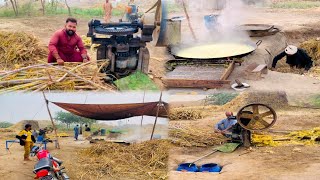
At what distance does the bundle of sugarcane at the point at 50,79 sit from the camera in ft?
17.7

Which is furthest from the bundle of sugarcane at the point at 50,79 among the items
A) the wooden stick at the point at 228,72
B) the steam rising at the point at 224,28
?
the steam rising at the point at 224,28

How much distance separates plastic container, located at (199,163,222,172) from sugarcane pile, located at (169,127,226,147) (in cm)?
87

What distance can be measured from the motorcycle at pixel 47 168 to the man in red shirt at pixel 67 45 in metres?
1.46

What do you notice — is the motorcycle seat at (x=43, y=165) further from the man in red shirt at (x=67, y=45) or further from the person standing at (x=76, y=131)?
the man in red shirt at (x=67, y=45)

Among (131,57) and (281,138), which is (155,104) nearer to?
(131,57)

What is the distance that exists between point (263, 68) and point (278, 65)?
2112 mm

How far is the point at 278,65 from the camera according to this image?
10773 mm

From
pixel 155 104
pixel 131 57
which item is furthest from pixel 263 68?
pixel 155 104

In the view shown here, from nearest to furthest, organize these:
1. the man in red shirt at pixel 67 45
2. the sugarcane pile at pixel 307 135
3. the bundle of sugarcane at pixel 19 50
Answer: the man in red shirt at pixel 67 45 → the sugarcane pile at pixel 307 135 → the bundle of sugarcane at pixel 19 50

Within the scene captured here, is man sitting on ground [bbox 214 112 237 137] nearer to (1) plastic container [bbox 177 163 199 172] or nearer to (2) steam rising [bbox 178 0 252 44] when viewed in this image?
(1) plastic container [bbox 177 163 199 172]

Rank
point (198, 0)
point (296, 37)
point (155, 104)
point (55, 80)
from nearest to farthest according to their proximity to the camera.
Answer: point (55, 80) < point (155, 104) < point (296, 37) < point (198, 0)

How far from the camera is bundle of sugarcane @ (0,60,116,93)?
5398mm

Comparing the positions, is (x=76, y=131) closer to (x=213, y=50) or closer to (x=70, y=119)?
(x=70, y=119)

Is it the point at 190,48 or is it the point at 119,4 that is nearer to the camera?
the point at 190,48
